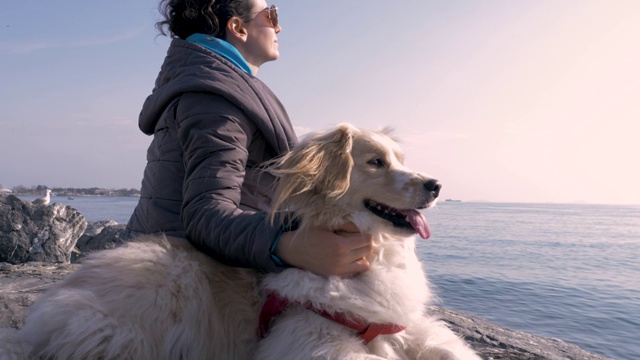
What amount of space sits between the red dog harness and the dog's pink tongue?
20.5 inches

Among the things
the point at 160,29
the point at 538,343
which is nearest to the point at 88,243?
the point at 160,29

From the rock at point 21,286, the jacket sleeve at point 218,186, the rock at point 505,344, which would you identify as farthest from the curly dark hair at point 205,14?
the rock at point 505,344

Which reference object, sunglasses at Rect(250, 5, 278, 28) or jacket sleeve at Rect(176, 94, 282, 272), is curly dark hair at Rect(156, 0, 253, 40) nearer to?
sunglasses at Rect(250, 5, 278, 28)

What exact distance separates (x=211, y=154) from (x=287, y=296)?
87cm

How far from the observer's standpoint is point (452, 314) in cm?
536

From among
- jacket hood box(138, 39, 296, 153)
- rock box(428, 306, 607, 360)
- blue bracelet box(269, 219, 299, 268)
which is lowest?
rock box(428, 306, 607, 360)

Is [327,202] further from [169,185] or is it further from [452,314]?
[452,314]

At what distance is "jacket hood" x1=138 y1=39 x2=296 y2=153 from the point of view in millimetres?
2959

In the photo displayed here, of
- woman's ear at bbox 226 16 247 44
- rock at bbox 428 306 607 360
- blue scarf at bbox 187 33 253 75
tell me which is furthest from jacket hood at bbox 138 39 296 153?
rock at bbox 428 306 607 360

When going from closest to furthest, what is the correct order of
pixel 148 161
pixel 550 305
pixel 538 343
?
pixel 148 161 < pixel 538 343 < pixel 550 305

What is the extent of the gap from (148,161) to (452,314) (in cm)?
356

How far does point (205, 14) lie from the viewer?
3598mm

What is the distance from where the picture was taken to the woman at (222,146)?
104 inches

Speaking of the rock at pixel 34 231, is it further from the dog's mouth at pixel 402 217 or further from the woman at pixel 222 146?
the dog's mouth at pixel 402 217
